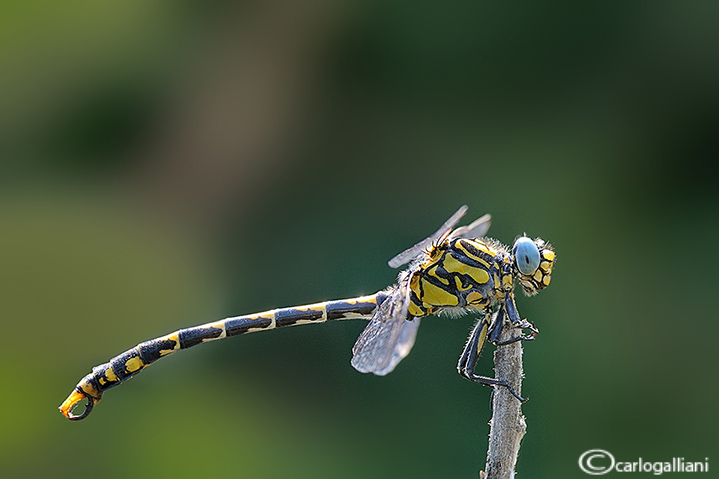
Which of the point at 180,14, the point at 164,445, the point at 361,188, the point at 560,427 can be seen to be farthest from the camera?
the point at 180,14

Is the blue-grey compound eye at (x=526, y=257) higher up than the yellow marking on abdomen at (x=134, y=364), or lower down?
higher up

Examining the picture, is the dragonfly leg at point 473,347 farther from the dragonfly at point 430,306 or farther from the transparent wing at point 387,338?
the transparent wing at point 387,338

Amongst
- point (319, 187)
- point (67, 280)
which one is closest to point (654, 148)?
point (319, 187)

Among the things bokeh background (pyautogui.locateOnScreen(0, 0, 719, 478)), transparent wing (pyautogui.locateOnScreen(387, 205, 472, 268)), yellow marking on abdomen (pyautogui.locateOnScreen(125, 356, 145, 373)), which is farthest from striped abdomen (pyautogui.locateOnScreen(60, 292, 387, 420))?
bokeh background (pyautogui.locateOnScreen(0, 0, 719, 478))

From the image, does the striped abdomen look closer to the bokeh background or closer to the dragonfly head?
the dragonfly head

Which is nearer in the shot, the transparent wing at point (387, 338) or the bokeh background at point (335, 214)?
the transparent wing at point (387, 338)

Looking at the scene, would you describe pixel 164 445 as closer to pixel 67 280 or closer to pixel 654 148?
pixel 67 280

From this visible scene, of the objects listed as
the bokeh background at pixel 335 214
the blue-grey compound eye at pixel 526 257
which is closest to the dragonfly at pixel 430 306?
the blue-grey compound eye at pixel 526 257
